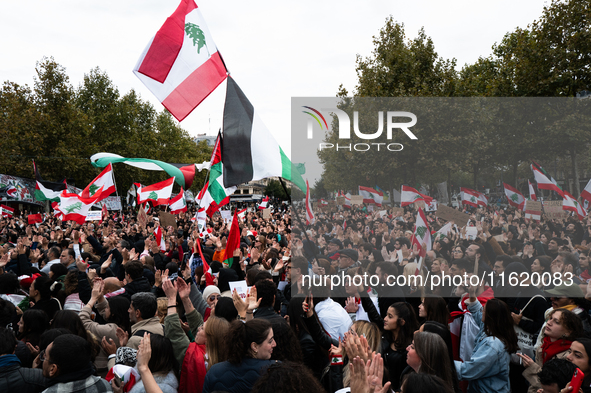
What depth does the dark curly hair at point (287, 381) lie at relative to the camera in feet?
7.23

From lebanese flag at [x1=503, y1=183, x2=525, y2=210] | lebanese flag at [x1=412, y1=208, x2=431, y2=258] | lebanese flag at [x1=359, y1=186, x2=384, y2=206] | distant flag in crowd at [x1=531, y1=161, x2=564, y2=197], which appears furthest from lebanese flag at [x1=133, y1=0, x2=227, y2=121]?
lebanese flag at [x1=359, y1=186, x2=384, y2=206]

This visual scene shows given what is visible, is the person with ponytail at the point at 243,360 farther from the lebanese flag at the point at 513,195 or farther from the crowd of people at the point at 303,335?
the lebanese flag at the point at 513,195

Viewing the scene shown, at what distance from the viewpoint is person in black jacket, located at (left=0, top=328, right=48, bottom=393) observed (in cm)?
300

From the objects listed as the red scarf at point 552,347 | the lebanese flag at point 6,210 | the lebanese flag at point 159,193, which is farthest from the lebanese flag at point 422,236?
the lebanese flag at point 6,210

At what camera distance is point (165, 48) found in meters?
5.85

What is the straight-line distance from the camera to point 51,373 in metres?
2.90

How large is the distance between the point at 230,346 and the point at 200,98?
392 cm

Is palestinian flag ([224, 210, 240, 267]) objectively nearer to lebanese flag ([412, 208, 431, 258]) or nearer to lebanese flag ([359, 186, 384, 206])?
lebanese flag ([412, 208, 431, 258])

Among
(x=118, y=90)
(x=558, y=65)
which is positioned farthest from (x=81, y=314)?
(x=118, y=90)

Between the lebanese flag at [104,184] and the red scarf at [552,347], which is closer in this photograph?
the red scarf at [552,347]

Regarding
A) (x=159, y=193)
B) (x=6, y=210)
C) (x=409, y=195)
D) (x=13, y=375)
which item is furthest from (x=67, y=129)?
(x=13, y=375)

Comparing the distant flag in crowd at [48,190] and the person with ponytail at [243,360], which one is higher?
the distant flag in crowd at [48,190]

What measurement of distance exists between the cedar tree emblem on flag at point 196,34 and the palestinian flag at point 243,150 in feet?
2.08

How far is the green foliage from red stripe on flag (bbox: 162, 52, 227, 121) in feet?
104
